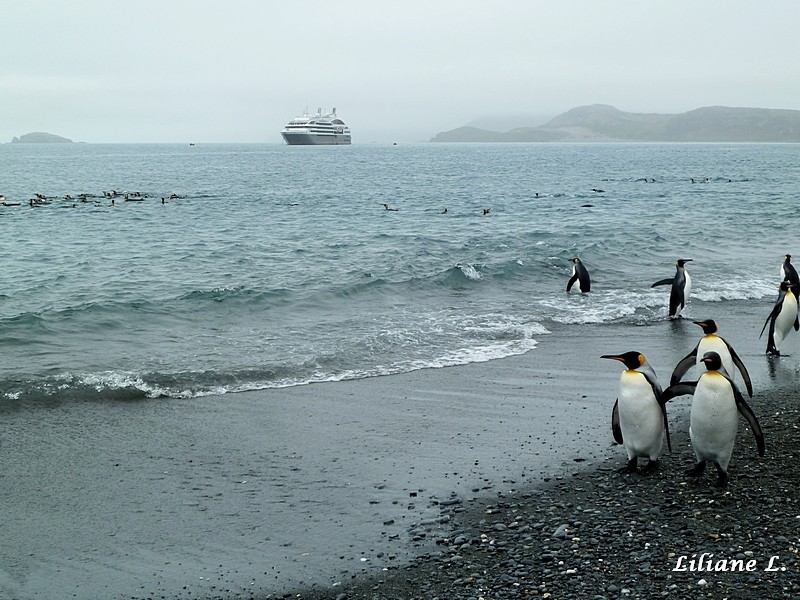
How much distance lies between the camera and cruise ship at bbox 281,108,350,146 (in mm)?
144375

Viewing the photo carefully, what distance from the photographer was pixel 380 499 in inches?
220

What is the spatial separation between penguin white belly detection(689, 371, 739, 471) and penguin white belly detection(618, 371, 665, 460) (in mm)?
271

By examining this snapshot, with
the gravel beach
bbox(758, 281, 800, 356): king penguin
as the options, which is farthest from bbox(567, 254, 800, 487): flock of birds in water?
bbox(758, 281, 800, 356): king penguin

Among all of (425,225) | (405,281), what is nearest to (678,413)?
(405,281)

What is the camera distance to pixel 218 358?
9.75 meters

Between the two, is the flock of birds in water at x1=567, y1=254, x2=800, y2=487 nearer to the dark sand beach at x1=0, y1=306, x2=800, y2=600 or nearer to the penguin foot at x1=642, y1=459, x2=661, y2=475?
the penguin foot at x1=642, y1=459, x2=661, y2=475

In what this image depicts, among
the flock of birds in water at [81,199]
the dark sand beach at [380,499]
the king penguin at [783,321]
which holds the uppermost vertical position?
the flock of birds in water at [81,199]

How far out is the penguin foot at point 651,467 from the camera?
575 centimetres

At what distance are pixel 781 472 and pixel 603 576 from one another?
2074 mm

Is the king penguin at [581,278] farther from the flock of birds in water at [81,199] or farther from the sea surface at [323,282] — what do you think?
the flock of birds in water at [81,199]

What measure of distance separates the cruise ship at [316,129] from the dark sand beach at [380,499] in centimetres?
14084

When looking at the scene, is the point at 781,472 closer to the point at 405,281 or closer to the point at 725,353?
the point at 725,353

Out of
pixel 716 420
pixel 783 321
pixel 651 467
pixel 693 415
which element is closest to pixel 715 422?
pixel 716 420

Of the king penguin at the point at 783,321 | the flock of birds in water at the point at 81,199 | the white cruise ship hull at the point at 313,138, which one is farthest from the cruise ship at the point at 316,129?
the king penguin at the point at 783,321
